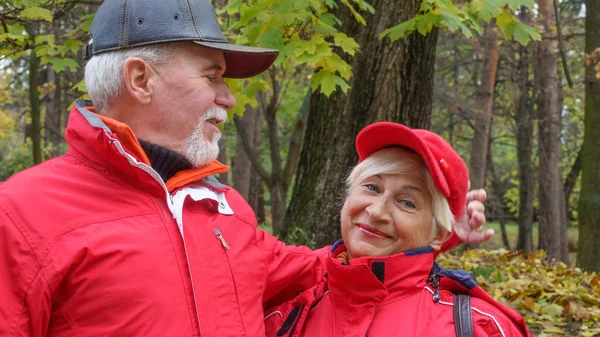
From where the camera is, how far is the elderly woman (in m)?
2.04

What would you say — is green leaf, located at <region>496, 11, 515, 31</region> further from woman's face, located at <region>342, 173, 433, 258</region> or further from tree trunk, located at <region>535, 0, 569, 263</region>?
tree trunk, located at <region>535, 0, 569, 263</region>

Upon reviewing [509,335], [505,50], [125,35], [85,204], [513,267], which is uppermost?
[505,50]

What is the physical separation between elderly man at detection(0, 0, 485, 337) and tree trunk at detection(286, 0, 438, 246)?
2.58 metres

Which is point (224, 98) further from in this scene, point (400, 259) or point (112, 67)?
point (400, 259)

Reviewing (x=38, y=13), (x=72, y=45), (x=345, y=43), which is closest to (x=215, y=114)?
(x=345, y=43)

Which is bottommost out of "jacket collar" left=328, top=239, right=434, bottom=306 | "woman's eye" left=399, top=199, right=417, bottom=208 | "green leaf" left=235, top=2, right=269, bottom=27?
"jacket collar" left=328, top=239, right=434, bottom=306

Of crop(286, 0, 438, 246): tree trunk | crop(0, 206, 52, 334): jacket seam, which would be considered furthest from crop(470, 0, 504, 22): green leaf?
crop(0, 206, 52, 334): jacket seam

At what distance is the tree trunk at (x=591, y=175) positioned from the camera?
322 inches

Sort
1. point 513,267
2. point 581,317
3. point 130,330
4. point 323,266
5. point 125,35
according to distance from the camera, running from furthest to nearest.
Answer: point 513,267
point 581,317
point 323,266
point 125,35
point 130,330

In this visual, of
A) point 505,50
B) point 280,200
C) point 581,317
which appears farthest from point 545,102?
point 581,317

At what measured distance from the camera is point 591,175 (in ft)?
27.1

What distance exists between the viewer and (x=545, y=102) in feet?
49.9

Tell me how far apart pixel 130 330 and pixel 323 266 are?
97cm

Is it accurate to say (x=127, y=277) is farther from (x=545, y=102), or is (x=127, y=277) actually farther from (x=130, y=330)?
(x=545, y=102)
